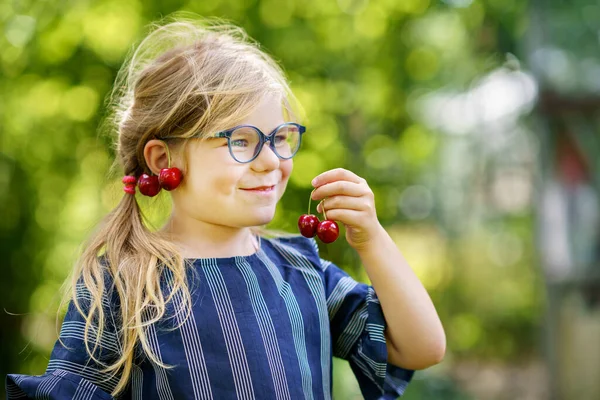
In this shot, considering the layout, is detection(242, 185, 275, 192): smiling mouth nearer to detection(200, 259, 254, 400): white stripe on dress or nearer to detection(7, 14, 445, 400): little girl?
detection(7, 14, 445, 400): little girl

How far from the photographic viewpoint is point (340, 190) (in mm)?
1431

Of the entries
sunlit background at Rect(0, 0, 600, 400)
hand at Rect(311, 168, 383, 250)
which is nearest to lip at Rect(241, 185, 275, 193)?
hand at Rect(311, 168, 383, 250)

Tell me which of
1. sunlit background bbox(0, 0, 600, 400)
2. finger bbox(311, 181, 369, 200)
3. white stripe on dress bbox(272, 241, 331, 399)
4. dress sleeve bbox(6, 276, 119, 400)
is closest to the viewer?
dress sleeve bbox(6, 276, 119, 400)

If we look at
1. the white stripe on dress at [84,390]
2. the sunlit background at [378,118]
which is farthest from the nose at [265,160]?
the sunlit background at [378,118]

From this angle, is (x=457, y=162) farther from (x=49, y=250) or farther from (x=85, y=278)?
(x=85, y=278)

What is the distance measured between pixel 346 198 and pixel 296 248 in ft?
1.04

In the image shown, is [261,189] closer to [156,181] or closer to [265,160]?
[265,160]

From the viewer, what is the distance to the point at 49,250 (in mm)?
5574

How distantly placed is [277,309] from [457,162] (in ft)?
20.2

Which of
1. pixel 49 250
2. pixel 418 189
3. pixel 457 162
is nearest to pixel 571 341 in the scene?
pixel 418 189

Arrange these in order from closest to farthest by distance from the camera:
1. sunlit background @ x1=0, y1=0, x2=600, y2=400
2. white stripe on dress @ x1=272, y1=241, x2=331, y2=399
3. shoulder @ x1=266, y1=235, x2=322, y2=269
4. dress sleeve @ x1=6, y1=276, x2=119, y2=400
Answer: dress sleeve @ x1=6, y1=276, x2=119, y2=400, white stripe on dress @ x1=272, y1=241, x2=331, y2=399, shoulder @ x1=266, y1=235, x2=322, y2=269, sunlit background @ x1=0, y1=0, x2=600, y2=400

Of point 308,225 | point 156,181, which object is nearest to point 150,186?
point 156,181

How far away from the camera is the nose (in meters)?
1.46

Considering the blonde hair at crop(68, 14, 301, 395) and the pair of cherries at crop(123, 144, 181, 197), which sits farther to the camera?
the pair of cherries at crop(123, 144, 181, 197)
